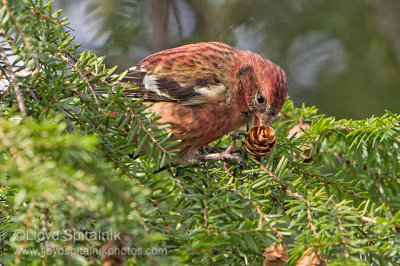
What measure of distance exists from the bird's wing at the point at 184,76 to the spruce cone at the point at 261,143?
0.63 m

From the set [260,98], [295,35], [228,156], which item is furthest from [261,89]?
[295,35]

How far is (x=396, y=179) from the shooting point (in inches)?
103

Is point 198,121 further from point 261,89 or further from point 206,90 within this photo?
point 261,89

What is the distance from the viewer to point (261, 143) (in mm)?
2238

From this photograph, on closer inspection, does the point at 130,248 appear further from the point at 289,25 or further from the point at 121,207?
the point at 289,25

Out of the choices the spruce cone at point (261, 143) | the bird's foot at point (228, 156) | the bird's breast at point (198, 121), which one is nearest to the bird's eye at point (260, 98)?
the bird's breast at point (198, 121)

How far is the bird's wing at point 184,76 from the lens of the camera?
114 inches

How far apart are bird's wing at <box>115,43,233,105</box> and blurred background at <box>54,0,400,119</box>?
3.28 feet

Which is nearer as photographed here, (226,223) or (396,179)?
(226,223)

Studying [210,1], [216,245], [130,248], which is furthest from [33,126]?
[210,1]

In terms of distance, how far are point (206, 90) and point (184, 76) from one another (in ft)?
0.79

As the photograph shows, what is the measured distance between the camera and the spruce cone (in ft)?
7.28

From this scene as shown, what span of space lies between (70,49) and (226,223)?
3.20 feet

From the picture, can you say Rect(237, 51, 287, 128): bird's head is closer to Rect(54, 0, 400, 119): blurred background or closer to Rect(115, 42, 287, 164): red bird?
Rect(115, 42, 287, 164): red bird
